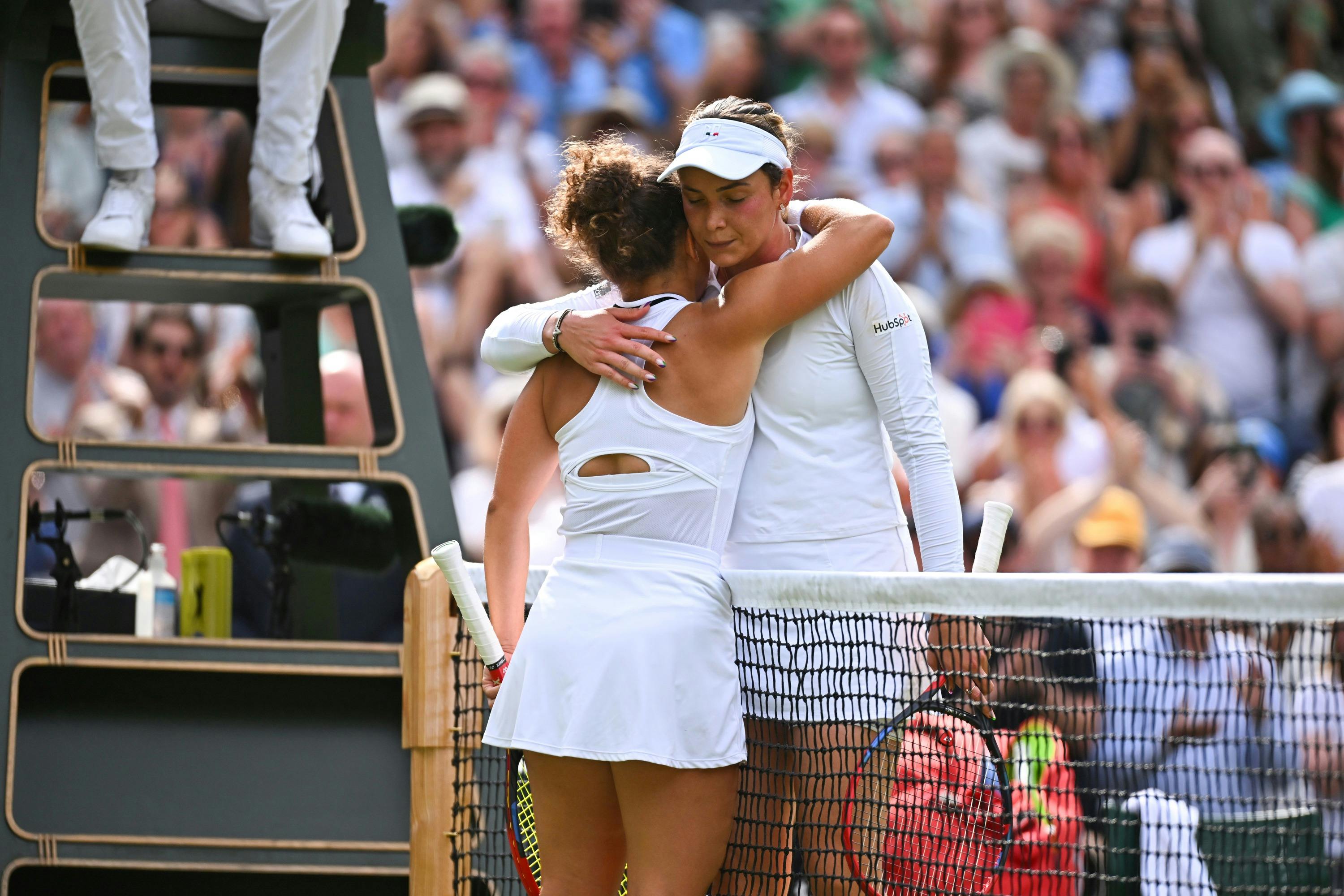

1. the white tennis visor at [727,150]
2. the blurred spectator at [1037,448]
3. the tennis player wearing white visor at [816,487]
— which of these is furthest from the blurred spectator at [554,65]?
the white tennis visor at [727,150]

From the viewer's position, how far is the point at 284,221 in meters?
4.36

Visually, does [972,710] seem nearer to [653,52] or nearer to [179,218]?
[179,218]

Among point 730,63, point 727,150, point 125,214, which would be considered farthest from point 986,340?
point 727,150

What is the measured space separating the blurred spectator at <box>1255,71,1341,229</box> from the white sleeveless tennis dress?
22.7ft

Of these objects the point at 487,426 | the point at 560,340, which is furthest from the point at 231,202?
the point at 560,340

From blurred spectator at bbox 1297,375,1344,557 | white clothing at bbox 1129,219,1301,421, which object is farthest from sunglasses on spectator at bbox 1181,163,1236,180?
blurred spectator at bbox 1297,375,1344,557

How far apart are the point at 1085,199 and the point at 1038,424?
206 centimetres

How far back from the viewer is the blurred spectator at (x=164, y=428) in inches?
275

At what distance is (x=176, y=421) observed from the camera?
750 centimetres

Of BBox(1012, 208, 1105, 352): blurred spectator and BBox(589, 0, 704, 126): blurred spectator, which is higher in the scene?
BBox(589, 0, 704, 126): blurred spectator

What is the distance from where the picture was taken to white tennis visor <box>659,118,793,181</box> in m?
2.91

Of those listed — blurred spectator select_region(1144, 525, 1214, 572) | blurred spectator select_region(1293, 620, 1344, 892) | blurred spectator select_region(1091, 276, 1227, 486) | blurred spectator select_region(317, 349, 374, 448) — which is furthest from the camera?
blurred spectator select_region(1091, 276, 1227, 486)

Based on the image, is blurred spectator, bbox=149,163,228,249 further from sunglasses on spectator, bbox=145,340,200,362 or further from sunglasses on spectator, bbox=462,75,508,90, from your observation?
A: sunglasses on spectator, bbox=462,75,508,90

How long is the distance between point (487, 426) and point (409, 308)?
2.83 meters
